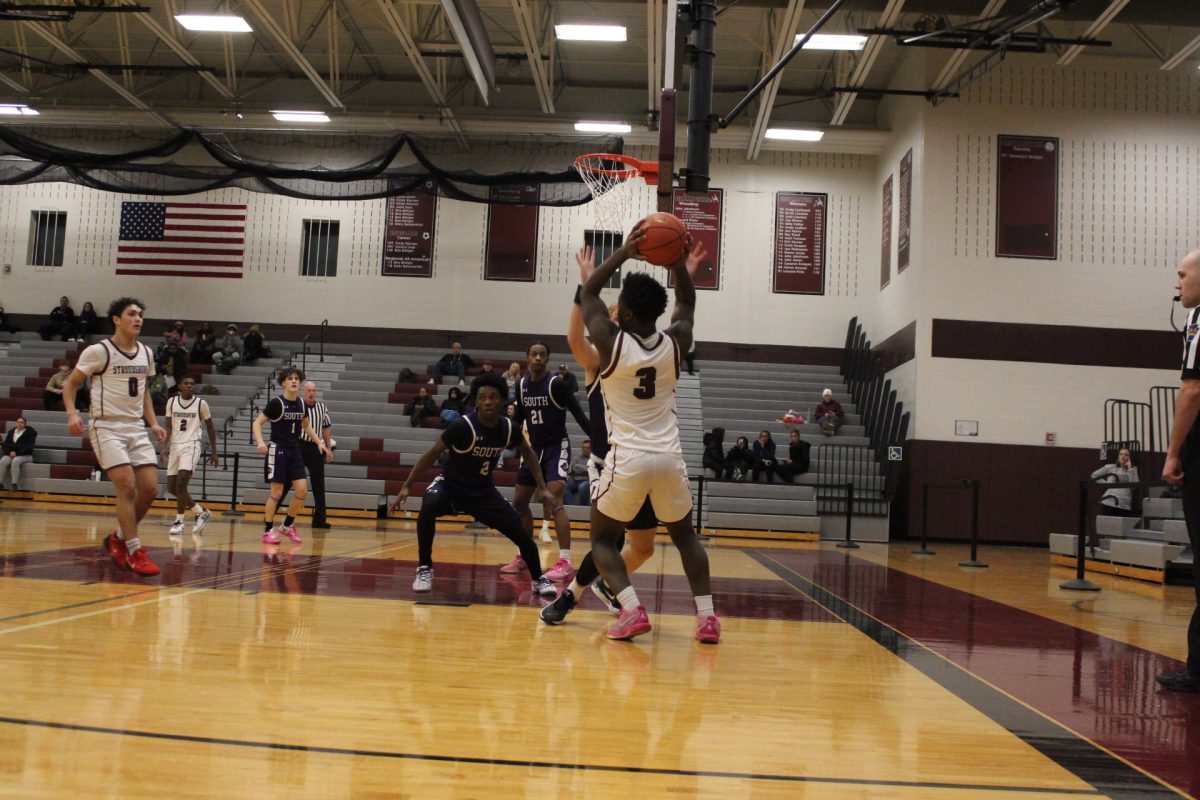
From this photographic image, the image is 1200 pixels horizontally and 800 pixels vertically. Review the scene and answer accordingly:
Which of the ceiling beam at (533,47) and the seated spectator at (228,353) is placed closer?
the ceiling beam at (533,47)

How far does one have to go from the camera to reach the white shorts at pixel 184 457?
11430 millimetres

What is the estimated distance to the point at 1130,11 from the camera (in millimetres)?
14492

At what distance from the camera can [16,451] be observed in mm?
17016

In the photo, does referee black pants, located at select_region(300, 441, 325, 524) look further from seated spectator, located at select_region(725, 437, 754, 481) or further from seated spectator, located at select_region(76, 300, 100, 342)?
seated spectator, located at select_region(76, 300, 100, 342)

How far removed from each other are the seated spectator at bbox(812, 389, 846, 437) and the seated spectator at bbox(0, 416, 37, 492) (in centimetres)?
1427

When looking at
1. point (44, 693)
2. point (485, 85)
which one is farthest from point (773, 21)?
point (44, 693)

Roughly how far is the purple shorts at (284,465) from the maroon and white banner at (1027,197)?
12.5 m

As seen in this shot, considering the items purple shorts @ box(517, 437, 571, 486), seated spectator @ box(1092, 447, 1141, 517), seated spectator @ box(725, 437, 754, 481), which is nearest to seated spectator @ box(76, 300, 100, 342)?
seated spectator @ box(725, 437, 754, 481)

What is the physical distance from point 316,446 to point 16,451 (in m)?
8.64

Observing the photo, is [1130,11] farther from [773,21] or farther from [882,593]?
[882,593]

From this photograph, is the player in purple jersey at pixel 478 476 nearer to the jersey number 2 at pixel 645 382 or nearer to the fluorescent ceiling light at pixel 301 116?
the jersey number 2 at pixel 645 382

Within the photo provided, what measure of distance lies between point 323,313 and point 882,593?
17.2 metres

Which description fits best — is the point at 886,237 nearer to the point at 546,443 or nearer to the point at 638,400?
the point at 546,443

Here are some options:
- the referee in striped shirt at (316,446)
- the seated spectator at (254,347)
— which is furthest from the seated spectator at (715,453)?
the seated spectator at (254,347)
